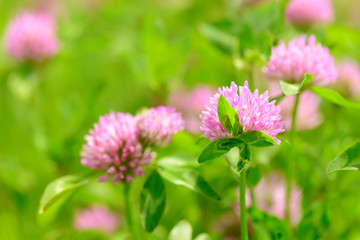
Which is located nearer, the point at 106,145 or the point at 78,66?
the point at 106,145

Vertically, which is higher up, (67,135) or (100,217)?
(67,135)

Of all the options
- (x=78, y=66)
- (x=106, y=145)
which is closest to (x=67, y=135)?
(x=106, y=145)

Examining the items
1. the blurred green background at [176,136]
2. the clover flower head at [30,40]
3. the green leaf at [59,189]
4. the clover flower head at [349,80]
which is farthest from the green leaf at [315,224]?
the clover flower head at [30,40]

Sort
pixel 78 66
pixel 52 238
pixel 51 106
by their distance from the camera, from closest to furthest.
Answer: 1. pixel 52 238
2. pixel 51 106
3. pixel 78 66

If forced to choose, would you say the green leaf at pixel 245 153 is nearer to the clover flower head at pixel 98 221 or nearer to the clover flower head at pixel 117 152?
the clover flower head at pixel 117 152

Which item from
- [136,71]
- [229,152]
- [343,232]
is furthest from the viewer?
[136,71]

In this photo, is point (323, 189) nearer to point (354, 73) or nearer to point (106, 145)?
point (354, 73)
